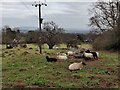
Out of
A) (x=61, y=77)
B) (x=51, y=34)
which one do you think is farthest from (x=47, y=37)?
(x=61, y=77)

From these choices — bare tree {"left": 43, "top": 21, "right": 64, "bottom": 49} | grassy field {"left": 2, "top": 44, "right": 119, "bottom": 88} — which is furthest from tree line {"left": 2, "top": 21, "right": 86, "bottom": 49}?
grassy field {"left": 2, "top": 44, "right": 119, "bottom": 88}

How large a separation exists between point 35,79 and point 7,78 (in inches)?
67.7

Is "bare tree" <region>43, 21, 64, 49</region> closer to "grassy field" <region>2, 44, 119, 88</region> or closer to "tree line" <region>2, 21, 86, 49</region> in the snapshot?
"tree line" <region>2, 21, 86, 49</region>

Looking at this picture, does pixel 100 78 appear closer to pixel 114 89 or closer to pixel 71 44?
pixel 114 89

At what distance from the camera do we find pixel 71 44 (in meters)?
51.6

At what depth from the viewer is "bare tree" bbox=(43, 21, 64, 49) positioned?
50562mm

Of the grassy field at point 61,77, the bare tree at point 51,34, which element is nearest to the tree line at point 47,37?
the bare tree at point 51,34

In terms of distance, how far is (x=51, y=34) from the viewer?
51.1m

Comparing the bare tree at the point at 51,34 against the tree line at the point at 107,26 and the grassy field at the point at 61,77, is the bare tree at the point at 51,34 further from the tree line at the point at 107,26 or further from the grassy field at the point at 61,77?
the grassy field at the point at 61,77

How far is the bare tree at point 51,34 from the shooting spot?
50.6 m

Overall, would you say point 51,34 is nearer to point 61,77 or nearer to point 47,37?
point 47,37

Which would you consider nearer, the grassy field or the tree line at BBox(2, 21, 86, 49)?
the grassy field

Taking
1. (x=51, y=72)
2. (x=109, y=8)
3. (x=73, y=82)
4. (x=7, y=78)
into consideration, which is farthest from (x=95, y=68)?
(x=109, y=8)

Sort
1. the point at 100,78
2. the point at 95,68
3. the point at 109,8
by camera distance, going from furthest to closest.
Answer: the point at 109,8, the point at 95,68, the point at 100,78
